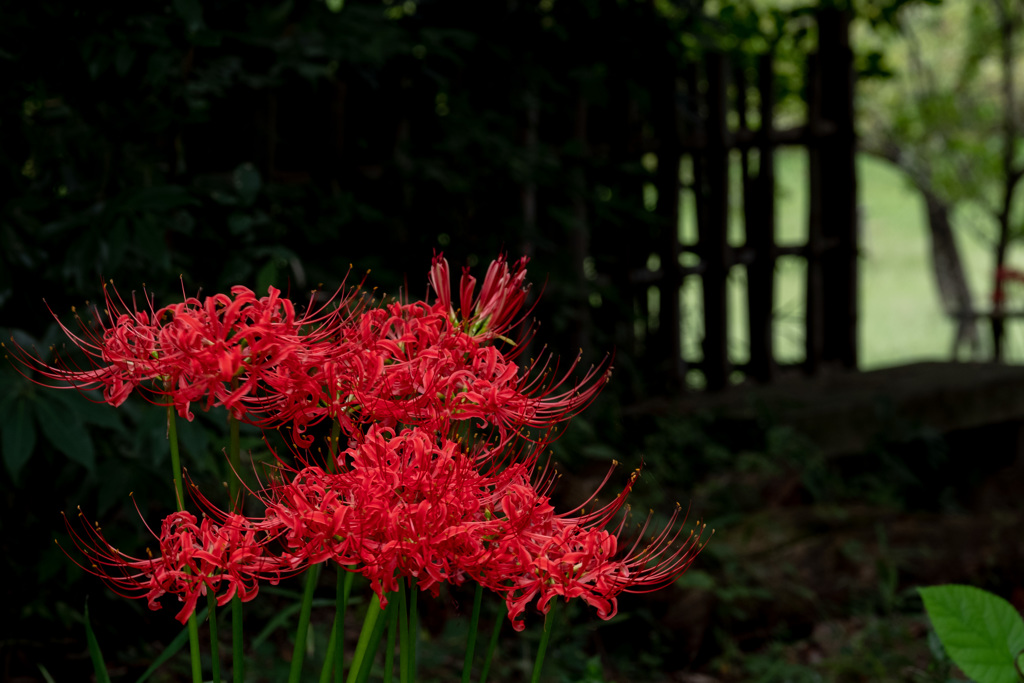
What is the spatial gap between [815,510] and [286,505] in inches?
114

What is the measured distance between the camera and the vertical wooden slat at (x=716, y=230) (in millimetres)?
4246

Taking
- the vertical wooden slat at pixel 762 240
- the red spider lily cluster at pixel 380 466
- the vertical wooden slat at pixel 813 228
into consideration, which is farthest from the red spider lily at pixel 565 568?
the vertical wooden slat at pixel 813 228

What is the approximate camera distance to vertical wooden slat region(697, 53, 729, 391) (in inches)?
167

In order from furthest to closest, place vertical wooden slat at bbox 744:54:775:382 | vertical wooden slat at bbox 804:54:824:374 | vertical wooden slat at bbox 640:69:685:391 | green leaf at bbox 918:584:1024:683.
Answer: vertical wooden slat at bbox 804:54:824:374 < vertical wooden slat at bbox 744:54:775:382 < vertical wooden slat at bbox 640:69:685:391 < green leaf at bbox 918:584:1024:683


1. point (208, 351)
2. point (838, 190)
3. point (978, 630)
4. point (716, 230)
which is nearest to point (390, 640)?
point (208, 351)

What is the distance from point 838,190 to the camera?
4.88 metres

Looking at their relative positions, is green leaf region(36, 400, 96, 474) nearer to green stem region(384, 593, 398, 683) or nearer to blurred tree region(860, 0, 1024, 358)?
green stem region(384, 593, 398, 683)

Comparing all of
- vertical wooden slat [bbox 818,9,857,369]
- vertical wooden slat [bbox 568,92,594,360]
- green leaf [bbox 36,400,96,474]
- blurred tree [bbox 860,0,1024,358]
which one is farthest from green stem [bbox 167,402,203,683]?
blurred tree [bbox 860,0,1024,358]

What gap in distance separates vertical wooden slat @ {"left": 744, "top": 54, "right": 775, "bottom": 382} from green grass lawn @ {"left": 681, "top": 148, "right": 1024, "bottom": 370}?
124 mm

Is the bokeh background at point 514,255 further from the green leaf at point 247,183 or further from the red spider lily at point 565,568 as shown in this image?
the red spider lily at point 565,568

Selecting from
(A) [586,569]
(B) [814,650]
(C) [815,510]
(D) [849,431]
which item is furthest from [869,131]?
(A) [586,569]

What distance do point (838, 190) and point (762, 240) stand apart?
59 cm

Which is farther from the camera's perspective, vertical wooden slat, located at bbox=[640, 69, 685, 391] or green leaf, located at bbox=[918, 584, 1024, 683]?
vertical wooden slat, located at bbox=[640, 69, 685, 391]

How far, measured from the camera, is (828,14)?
4.62 meters
